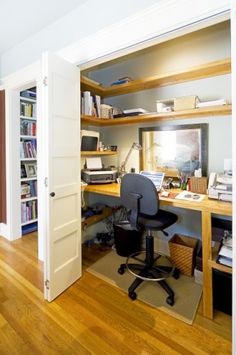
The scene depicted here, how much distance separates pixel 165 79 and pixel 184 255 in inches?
69.2

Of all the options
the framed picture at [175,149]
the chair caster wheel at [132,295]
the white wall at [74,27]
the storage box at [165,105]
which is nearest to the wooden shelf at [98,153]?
the framed picture at [175,149]

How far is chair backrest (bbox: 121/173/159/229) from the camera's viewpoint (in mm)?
1614

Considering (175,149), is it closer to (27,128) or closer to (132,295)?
(132,295)

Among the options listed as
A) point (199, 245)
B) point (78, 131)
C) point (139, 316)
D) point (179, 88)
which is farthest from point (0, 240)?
point (179, 88)

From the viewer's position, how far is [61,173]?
1.77 metres

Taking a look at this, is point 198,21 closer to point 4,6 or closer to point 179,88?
point 179,88

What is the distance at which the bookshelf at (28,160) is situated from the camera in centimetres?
308

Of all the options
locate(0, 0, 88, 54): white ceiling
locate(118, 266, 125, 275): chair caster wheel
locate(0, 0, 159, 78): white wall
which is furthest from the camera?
locate(118, 266, 125, 275): chair caster wheel

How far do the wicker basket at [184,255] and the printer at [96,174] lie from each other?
3.20 feet

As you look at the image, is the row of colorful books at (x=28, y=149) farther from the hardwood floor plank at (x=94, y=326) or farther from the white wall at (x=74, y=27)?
the hardwood floor plank at (x=94, y=326)

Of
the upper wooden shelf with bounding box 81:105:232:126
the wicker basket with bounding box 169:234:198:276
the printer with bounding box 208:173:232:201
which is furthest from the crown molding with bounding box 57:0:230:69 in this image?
the wicker basket with bounding box 169:234:198:276

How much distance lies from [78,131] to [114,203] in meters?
1.28

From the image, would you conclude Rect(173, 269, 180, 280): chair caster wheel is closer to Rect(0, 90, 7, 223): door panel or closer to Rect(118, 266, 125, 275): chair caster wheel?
Rect(118, 266, 125, 275): chair caster wheel

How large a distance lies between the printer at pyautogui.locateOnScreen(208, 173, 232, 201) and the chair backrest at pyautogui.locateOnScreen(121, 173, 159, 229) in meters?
0.52
